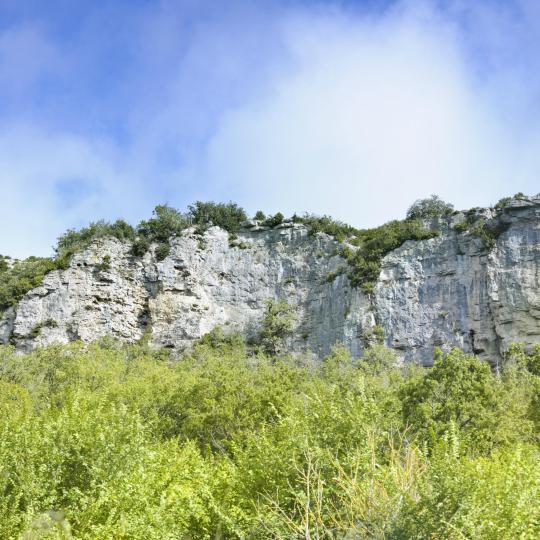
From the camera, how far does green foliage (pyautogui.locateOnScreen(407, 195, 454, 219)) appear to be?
76062 mm

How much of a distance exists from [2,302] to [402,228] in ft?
156

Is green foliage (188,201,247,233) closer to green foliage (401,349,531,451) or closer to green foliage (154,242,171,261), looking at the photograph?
green foliage (154,242,171,261)

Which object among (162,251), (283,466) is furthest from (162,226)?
(283,466)

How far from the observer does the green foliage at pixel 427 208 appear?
76.1 m

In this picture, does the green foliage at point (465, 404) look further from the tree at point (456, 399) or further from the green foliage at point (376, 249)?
the green foliage at point (376, 249)

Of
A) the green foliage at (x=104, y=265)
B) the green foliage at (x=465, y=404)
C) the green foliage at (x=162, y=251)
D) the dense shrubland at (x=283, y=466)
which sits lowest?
the dense shrubland at (x=283, y=466)

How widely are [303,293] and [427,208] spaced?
59.7ft

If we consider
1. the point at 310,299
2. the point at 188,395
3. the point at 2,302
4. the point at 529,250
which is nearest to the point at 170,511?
the point at 188,395

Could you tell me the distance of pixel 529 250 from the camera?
61.7m

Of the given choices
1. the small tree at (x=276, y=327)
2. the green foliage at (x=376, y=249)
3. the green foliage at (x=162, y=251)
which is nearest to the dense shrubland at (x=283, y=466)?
the green foliage at (x=376, y=249)

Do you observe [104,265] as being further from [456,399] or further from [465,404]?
[465,404]

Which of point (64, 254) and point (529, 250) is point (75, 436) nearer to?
point (529, 250)

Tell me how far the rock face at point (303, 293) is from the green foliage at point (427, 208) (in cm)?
684

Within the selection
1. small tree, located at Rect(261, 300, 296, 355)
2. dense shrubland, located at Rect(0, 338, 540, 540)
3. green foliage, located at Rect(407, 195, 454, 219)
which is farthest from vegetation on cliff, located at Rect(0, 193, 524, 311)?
dense shrubland, located at Rect(0, 338, 540, 540)
